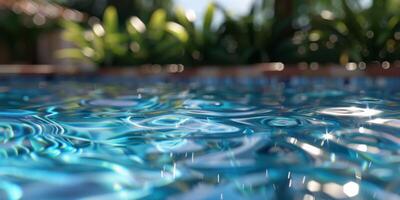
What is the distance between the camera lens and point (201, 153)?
1.75 m

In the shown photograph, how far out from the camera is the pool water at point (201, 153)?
1333 millimetres

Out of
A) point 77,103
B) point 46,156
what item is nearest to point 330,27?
point 77,103

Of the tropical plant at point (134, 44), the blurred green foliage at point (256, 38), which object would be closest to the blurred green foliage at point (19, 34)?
the blurred green foliage at point (256, 38)

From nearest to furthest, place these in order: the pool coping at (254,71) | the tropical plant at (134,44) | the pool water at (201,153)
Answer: the pool water at (201,153) → the pool coping at (254,71) → the tropical plant at (134,44)

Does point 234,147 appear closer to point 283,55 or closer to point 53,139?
point 53,139

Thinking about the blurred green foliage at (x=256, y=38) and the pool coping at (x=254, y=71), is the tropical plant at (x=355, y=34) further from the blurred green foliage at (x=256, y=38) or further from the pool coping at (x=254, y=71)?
the pool coping at (x=254, y=71)

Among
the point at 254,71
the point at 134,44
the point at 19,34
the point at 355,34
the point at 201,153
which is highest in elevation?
the point at 19,34

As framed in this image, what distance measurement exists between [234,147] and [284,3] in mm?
6283

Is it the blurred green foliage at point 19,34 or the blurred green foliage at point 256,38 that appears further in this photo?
the blurred green foliage at point 19,34

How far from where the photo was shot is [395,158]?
5.45ft

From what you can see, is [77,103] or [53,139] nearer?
[53,139]

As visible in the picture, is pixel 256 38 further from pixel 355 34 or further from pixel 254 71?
pixel 355 34

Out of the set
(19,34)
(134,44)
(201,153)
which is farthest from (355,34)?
(19,34)

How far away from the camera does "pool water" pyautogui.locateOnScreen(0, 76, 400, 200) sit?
1.33 m
